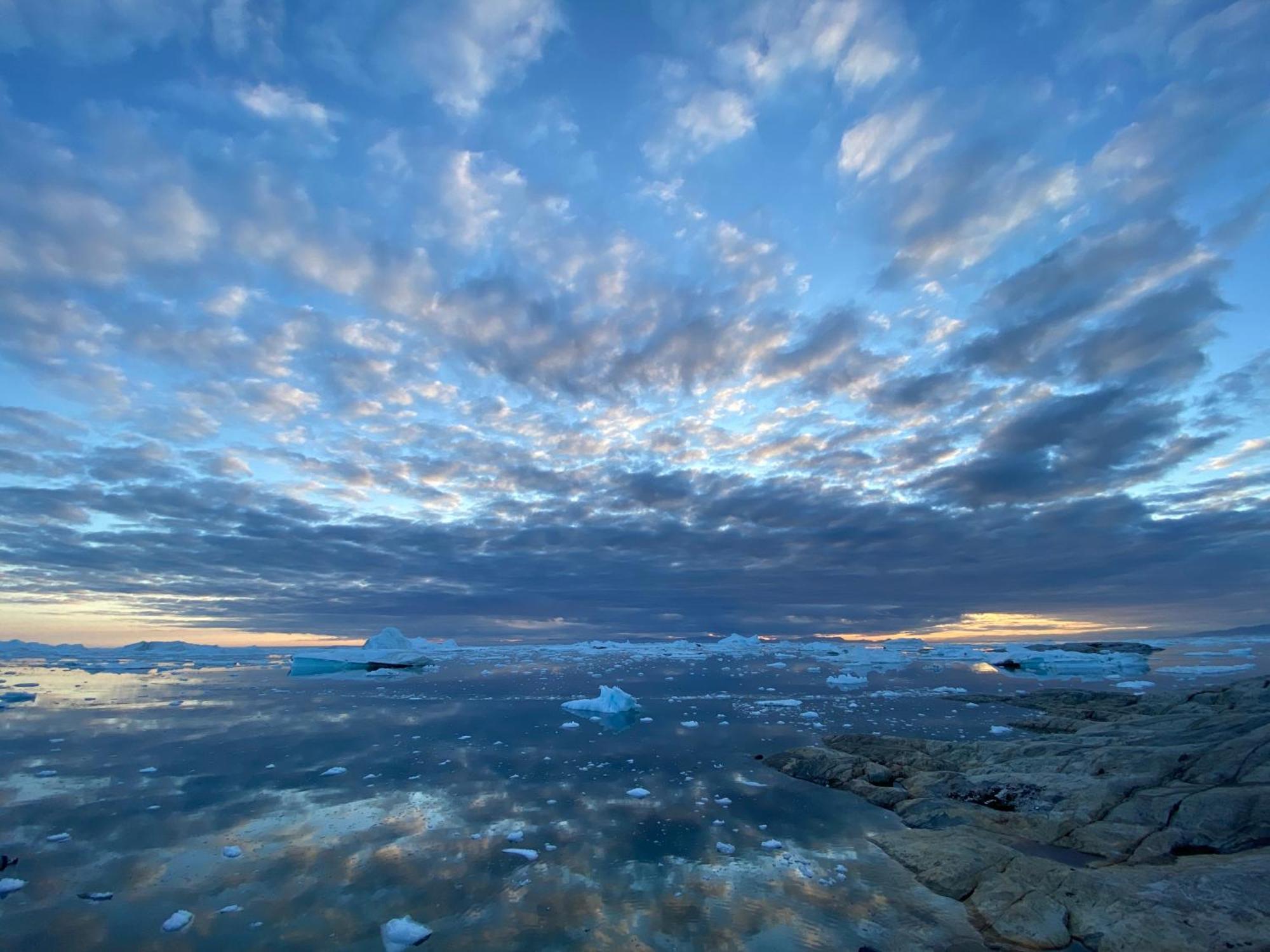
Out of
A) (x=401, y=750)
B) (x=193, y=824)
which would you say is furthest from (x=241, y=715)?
(x=193, y=824)

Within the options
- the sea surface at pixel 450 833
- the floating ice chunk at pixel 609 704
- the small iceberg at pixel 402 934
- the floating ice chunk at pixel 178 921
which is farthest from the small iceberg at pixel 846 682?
the floating ice chunk at pixel 178 921

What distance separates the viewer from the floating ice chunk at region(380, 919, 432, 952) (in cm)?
689

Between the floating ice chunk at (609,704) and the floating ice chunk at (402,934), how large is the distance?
58.8ft

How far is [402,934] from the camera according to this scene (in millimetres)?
6988

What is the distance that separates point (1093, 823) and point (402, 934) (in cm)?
1082

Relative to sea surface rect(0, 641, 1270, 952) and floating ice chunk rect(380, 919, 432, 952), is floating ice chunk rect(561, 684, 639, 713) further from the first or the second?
floating ice chunk rect(380, 919, 432, 952)

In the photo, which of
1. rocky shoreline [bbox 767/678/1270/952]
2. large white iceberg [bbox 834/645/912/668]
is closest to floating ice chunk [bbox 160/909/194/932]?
rocky shoreline [bbox 767/678/1270/952]

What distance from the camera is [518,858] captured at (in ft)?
30.8

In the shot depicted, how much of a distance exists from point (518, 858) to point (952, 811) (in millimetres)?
8014

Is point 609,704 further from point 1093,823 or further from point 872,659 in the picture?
point 872,659

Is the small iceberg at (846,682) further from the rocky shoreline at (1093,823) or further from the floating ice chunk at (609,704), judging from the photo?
the rocky shoreline at (1093,823)

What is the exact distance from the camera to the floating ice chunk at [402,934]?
689 centimetres

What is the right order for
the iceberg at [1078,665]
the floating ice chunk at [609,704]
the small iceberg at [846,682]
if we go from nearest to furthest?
the floating ice chunk at [609,704] < the small iceberg at [846,682] < the iceberg at [1078,665]

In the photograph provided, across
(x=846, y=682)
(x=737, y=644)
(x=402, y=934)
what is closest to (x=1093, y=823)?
(x=402, y=934)
